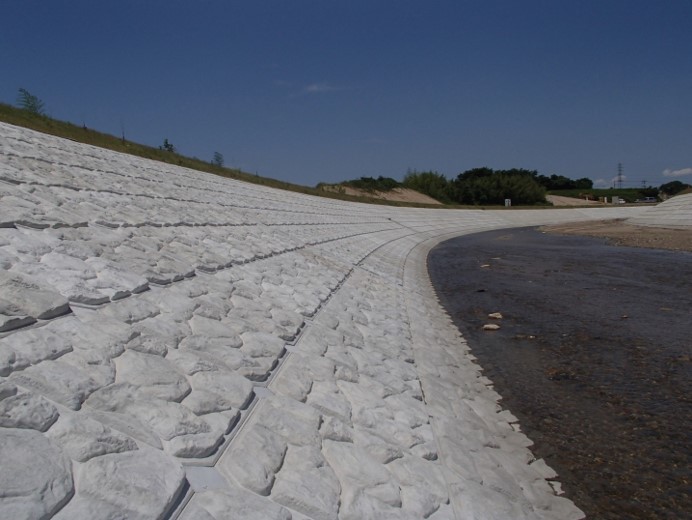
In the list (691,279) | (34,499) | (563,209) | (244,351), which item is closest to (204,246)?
(244,351)

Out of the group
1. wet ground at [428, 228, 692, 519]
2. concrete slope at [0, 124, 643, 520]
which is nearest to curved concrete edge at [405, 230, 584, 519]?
concrete slope at [0, 124, 643, 520]

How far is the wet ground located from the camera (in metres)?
4.46

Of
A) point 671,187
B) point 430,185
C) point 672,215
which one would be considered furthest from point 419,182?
point 671,187

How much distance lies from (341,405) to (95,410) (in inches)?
80.6

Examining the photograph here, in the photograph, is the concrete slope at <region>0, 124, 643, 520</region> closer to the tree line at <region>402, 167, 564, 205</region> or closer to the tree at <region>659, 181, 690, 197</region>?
the tree line at <region>402, 167, 564, 205</region>

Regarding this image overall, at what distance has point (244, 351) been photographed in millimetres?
4473

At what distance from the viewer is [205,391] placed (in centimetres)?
352

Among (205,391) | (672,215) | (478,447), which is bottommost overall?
(478,447)

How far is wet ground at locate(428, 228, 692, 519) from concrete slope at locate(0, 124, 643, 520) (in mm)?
407

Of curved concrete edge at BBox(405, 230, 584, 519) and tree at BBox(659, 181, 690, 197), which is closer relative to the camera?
curved concrete edge at BBox(405, 230, 584, 519)

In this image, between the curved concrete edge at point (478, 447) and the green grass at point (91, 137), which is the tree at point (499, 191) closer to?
the green grass at point (91, 137)

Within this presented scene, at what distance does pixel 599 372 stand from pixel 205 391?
18.4ft

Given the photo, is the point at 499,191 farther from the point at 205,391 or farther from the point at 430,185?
the point at 205,391

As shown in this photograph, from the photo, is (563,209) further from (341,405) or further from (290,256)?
(341,405)
